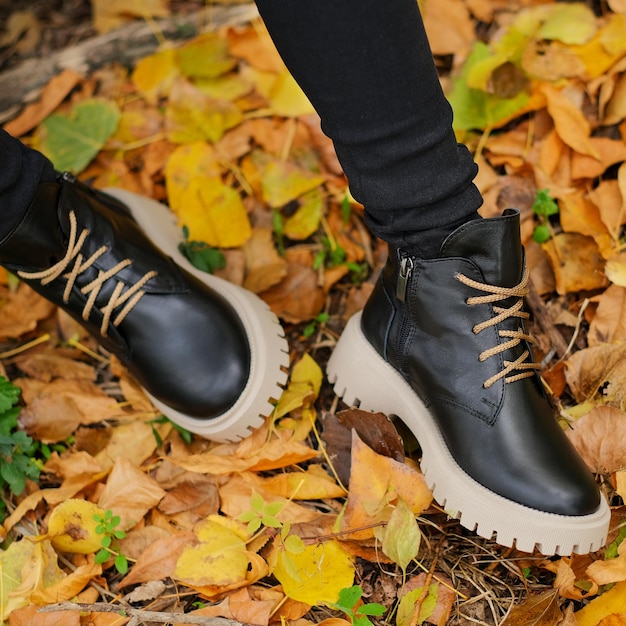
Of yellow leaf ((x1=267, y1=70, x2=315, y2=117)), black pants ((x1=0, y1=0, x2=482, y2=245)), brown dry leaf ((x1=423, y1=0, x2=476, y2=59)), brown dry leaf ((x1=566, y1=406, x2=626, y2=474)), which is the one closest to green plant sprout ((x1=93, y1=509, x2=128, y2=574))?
black pants ((x1=0, y1=0, x2=482, y2=245))

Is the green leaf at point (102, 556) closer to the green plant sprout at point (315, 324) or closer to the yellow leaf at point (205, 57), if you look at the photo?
the green plant sprout at point (315, 324)

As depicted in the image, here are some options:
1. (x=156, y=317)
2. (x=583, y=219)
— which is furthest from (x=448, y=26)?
(x=156, y=317)

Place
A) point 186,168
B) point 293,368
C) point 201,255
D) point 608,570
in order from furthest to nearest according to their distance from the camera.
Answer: point 186,168
point 201,255
point 293,368
point 608,570

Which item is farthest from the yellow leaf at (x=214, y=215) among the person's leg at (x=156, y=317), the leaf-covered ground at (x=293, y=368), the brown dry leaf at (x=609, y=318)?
the brown dry leaf at (x=609, y=318)

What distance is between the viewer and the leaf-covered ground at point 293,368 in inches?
43.5

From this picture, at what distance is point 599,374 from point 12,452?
3.70 feet

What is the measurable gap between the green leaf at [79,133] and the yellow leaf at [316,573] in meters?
1.15

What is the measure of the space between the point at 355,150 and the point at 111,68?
1255mm

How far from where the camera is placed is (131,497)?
4.13 ft

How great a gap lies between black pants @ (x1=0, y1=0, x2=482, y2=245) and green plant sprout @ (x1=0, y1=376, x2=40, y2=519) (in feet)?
2.63

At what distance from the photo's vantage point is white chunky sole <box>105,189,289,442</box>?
1271 mm

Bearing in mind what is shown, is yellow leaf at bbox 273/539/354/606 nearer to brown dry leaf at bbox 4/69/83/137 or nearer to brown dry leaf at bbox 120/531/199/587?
brown dry leaf at bbox 120/531/199/587

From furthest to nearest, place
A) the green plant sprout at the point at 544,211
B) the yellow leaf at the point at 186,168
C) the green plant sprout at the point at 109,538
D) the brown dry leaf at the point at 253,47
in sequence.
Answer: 1. the brown dry leaf at the point at 253,47
2. the yellow leaf at the point at 186,168
3. the green plant sprout at the point at 544,211
4. the green plant sprout at the point at 109,538

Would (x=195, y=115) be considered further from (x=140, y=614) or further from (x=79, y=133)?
→ (x=140, y=614)
